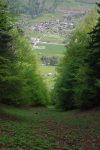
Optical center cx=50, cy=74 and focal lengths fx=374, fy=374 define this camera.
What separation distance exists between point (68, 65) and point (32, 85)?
7382 millimetres

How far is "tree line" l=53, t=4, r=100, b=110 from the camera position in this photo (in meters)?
36.5

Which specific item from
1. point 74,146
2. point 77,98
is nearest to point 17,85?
point 77,98

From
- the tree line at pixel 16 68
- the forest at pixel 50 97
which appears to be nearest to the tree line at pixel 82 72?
the forest at pixel 50 97

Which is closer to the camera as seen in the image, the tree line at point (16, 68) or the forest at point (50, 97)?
the forest at point (50, 97)

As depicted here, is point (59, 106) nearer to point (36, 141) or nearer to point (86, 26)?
point (86, 26)

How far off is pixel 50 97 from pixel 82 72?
1572 inches

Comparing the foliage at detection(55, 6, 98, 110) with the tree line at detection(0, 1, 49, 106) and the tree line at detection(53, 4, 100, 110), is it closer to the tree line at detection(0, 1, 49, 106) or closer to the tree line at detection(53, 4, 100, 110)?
the tree line at detection(53, 4, 100, 110)

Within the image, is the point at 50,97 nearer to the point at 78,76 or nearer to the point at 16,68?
the point at 78,76

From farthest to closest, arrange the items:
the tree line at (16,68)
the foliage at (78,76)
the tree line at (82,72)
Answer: the foliage at (78,76) < the tree line at (82,72) < the tree line at (16,68)

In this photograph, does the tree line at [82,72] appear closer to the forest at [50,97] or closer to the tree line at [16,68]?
the forest at [50,97]

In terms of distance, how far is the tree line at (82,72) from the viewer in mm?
36531

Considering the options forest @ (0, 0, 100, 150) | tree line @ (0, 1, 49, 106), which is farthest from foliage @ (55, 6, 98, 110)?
tree line @ (0, 1, 49, 106)

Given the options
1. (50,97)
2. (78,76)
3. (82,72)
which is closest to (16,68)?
(82,72)

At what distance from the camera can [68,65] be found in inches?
1986
